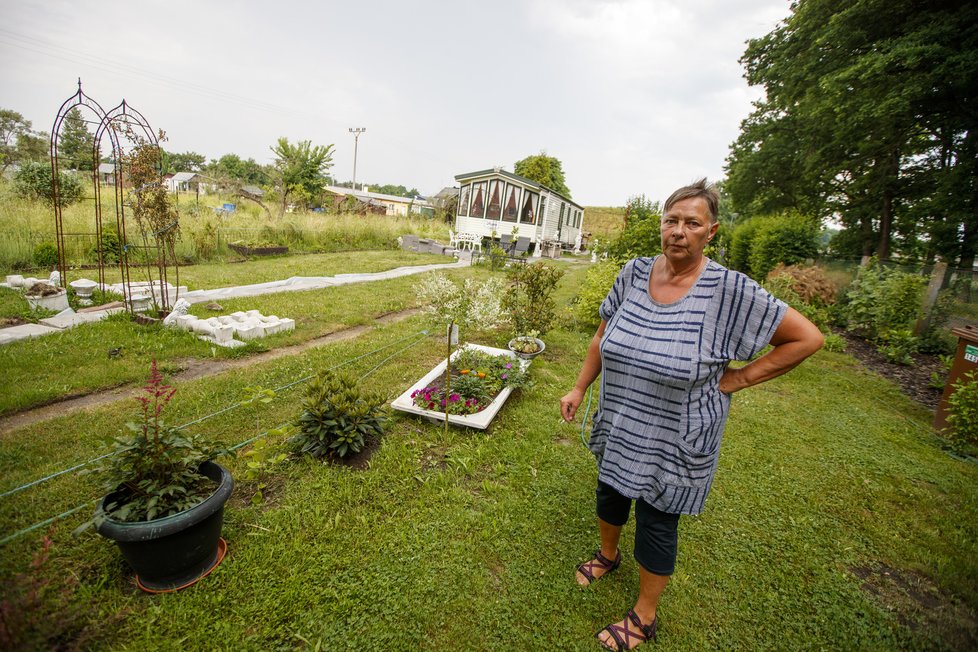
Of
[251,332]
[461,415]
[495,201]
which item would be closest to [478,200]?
[495,201]

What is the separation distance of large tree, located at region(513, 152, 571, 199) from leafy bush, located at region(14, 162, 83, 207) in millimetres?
28781

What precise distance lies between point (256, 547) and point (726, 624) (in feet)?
8.29

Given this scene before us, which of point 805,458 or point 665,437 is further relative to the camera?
point 805,458

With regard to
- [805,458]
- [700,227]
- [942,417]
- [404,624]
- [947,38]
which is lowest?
[404,624]

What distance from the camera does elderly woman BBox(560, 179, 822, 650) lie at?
1525 mm

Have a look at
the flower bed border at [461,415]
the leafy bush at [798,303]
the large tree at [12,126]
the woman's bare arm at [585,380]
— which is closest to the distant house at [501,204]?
the leafy bush at [798,303]

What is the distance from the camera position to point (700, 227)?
1.60m

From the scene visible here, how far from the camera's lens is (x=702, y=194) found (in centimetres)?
163

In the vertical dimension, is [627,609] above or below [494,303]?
below

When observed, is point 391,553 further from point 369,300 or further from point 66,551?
point 369,300

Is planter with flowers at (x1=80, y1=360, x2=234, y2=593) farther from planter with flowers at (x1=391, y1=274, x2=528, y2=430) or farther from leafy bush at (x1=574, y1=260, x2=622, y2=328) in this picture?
leafy bush at (x1=574, y1=260, x2=622, y2=328)

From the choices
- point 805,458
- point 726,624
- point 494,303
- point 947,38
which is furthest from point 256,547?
point 947,38

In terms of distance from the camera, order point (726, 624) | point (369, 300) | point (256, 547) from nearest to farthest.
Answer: point (726, 624) → point (256, 547) → point (369, 300)

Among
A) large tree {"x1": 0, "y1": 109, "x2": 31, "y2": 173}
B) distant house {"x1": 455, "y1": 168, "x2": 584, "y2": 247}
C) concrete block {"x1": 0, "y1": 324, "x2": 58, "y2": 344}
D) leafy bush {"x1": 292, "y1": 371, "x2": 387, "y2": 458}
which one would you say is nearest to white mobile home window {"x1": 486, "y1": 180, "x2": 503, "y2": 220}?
distant house {"x1": 455, "y1": 168, "x2": 584, "y2": 247}
